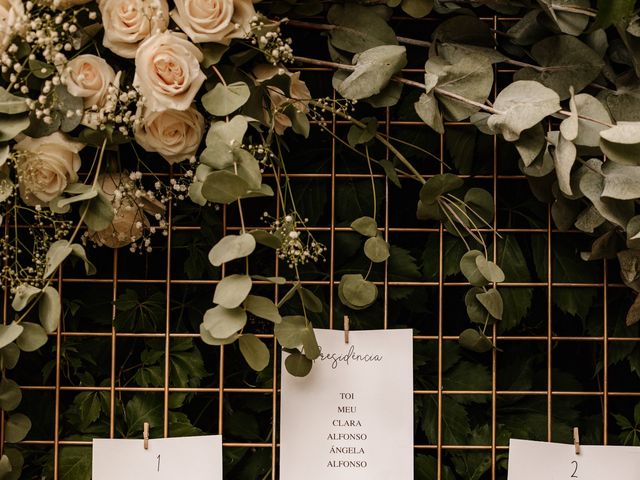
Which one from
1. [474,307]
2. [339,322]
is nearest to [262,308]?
[339,322]

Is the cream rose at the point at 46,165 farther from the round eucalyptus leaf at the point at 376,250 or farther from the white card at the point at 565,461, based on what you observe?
the white card at the point at 565,461

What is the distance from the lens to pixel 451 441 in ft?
2.87

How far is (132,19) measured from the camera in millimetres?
760

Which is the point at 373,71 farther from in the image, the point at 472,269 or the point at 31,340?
the point at 31,340

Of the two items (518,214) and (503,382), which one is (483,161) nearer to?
(518,214)

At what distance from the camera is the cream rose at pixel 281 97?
0.81 metres

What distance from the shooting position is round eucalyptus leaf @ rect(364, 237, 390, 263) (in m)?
0.83

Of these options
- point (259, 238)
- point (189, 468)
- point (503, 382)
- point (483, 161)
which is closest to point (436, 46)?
point (483, 161)

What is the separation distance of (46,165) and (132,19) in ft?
0.56

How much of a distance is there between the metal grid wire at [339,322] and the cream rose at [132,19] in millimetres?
166

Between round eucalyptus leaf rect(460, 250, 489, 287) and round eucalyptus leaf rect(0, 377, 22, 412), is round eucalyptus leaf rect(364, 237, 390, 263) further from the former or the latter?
round eucalyptus leaf rect(0, 377, 22, 412)

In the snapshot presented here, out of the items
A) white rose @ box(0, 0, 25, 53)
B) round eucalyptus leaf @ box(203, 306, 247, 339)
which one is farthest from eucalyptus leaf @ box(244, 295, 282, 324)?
white rose @ box(0, 0, 25, 53)

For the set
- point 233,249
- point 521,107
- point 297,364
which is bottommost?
point 297,364

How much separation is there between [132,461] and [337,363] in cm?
25
